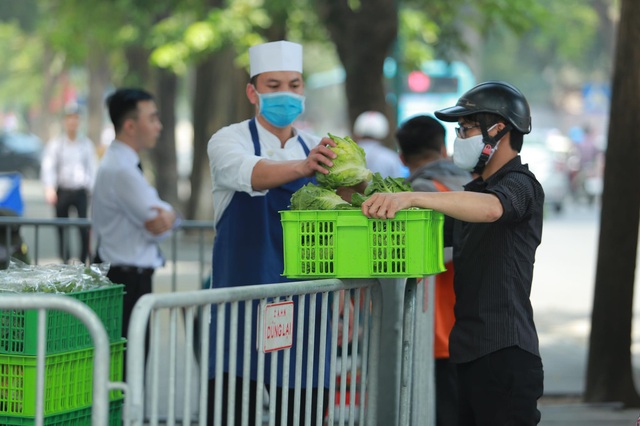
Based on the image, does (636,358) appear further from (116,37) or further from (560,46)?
(560,46)

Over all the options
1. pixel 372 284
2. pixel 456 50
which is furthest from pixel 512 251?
pixel 456 50

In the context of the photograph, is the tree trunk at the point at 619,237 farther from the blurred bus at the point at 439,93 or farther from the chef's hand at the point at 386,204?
the blurred bus at the point at 439,93

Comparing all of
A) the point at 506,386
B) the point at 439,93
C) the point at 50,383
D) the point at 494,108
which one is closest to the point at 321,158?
the point at 494,108

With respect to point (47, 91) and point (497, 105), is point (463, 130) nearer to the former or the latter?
point (497, 105)

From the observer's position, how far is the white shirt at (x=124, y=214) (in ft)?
24.7

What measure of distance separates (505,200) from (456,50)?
1197cm

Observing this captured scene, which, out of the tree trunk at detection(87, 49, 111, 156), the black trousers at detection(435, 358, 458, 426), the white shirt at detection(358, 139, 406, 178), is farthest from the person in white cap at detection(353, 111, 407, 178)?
the tree trunk at detection(87, 49, 111, 156)

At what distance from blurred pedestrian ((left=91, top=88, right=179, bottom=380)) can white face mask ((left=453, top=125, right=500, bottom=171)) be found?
285 centimetres

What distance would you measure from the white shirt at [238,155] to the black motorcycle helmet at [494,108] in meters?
0.89

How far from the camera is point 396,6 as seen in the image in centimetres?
1406

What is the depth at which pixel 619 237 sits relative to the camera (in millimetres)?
9250

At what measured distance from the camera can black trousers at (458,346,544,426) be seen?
4.94m

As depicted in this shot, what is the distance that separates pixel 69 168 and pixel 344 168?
40.3ft

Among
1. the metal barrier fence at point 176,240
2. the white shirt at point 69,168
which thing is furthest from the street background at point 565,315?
the white shirt at point 69,168
